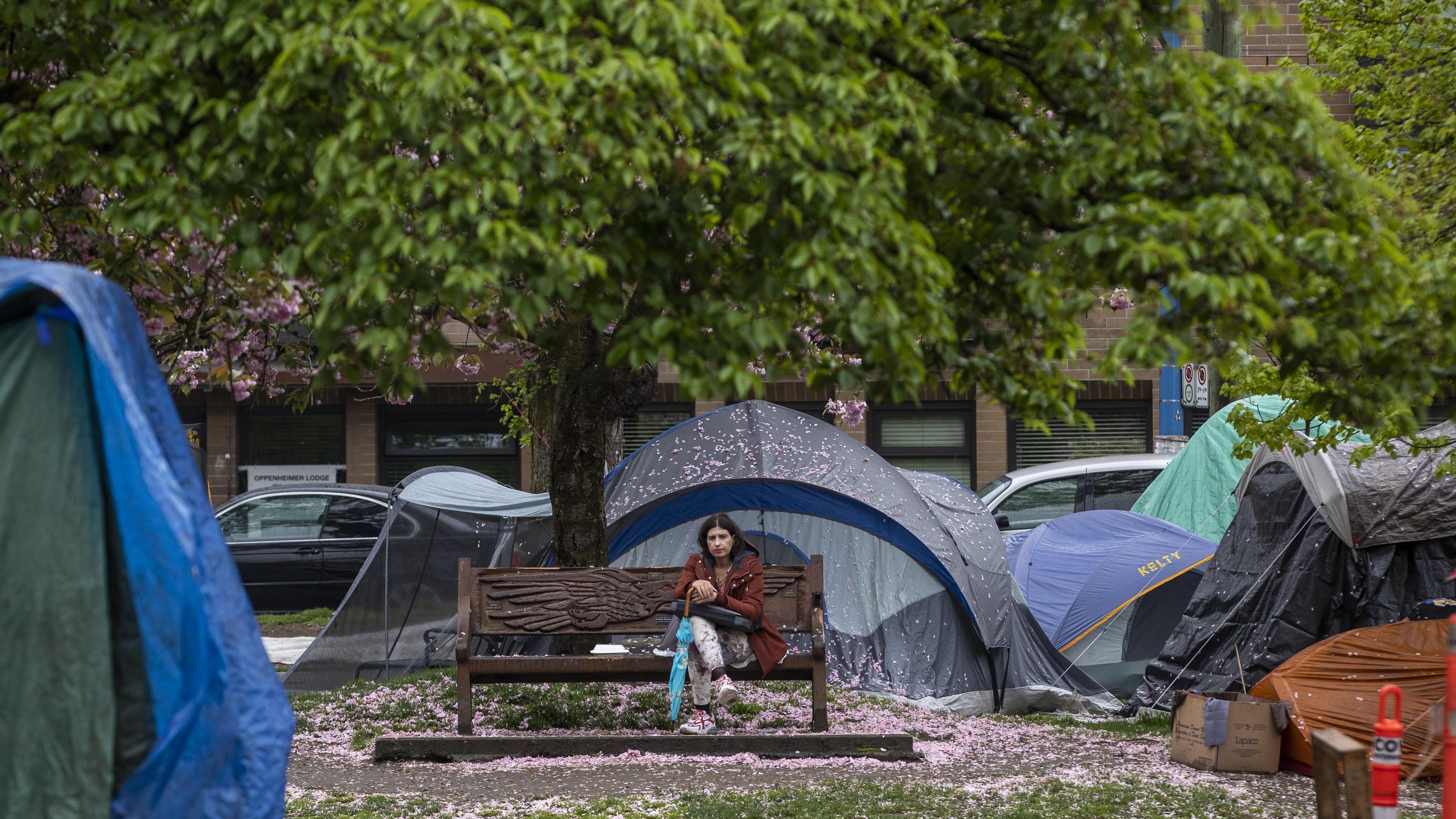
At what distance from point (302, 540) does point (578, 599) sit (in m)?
6.75

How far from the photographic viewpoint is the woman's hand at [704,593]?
779 centimetres

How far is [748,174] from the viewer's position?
3.62m

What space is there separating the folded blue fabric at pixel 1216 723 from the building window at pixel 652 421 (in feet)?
39.5

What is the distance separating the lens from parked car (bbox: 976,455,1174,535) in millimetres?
13422

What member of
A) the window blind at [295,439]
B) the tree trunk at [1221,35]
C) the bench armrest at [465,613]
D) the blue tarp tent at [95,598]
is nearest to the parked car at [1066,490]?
the tree trunk at [1221,35]

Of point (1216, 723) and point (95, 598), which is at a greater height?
point (95, 598)

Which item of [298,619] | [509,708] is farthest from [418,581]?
[298,619]

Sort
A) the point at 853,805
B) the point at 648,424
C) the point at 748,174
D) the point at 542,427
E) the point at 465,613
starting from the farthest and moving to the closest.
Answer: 1. the point at 648,424
2. the point at 542,427
3. the point at 465,613
4. the point at 853,805
5. the point at 748,174

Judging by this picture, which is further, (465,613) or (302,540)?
(302,540)

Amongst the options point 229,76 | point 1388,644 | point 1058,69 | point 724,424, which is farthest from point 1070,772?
point 229,76

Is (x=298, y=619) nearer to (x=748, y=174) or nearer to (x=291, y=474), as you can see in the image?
(x=291, y=474)

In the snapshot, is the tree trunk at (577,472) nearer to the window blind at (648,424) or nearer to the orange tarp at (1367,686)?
the orange tarp at (1367,686)

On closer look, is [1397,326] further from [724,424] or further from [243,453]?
[243,453]

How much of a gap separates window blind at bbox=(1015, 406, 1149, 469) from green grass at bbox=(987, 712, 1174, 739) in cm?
968
